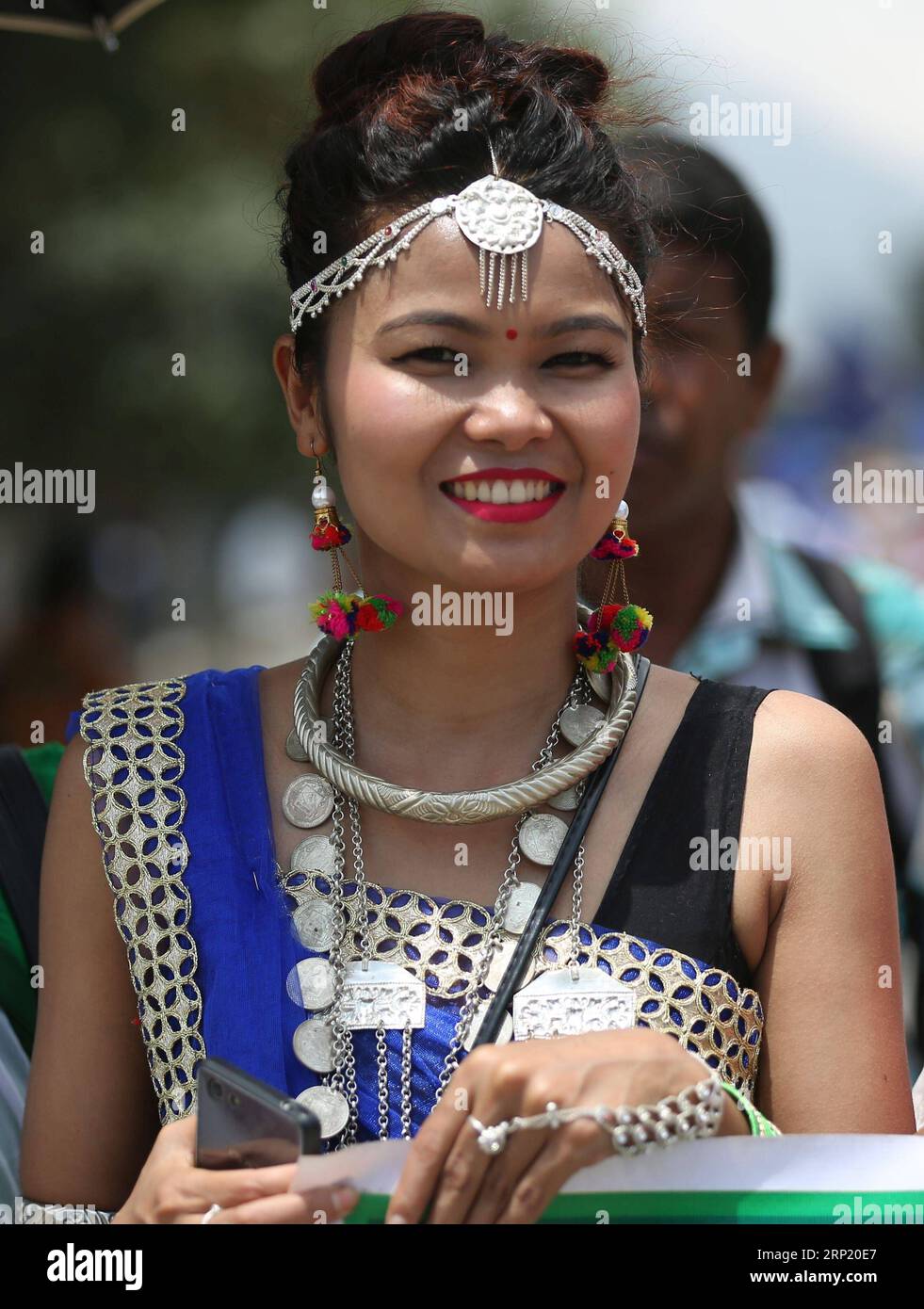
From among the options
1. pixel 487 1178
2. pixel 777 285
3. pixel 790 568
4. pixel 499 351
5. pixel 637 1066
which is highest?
pixel 777 285

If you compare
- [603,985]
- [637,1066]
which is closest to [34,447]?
[603,985]

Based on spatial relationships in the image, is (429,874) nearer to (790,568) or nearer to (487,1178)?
(487,1178)

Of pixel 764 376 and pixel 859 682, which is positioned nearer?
pixel 859 682

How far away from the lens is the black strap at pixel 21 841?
2758 millimetres

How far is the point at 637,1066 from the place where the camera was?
6.00 feet

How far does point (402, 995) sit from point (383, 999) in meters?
0.03

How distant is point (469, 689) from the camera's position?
242 centimetres

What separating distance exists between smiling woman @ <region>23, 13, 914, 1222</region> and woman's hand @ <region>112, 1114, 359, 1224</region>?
22 millimetres

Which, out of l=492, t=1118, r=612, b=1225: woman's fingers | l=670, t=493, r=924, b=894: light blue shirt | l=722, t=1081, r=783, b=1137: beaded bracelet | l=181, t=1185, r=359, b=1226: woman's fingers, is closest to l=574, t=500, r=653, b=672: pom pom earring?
l=722, t=1081, r=783, b=1137: beaded bracelet

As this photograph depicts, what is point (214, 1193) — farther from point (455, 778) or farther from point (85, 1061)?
point (455, 778)

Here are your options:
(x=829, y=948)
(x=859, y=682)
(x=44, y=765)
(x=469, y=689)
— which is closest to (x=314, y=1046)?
(x=469, y=689)

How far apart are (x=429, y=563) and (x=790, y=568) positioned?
6.99 feet

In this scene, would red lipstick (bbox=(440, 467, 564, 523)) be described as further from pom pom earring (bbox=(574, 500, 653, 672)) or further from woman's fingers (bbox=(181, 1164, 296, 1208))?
woman's fingers (bbox=(181, 1164, 296, 1208))

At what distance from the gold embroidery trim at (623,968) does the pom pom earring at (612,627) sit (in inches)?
17.5
